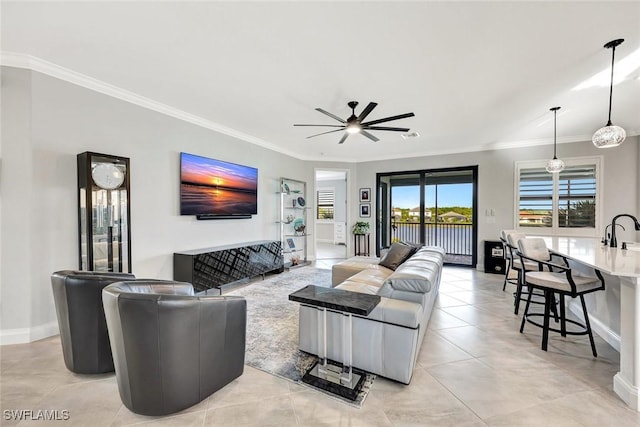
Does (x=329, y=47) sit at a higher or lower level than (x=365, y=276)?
higher

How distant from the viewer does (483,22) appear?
2.05 meters

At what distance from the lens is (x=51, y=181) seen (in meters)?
2.74

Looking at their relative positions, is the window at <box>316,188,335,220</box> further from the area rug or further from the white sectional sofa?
the white sectional sofa

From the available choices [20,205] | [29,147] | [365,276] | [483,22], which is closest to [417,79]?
[483,22]

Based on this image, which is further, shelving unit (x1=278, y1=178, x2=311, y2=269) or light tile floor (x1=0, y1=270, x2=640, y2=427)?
shelving unit (x1=278, y1=178, x2=311, y2=269)

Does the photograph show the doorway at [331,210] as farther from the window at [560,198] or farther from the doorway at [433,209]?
the window at [560,198]

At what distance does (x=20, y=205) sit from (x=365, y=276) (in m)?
3.58

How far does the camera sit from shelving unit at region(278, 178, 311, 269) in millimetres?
6062

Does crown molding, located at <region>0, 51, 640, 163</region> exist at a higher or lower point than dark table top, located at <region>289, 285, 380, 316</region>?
higher

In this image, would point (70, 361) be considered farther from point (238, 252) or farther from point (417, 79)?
point (417, 79)

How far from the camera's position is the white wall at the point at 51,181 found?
258 cm

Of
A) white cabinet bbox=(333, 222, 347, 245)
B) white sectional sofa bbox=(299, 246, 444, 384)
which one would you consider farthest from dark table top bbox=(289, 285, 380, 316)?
white cabinet bbox=(333, 222, 347, 245)

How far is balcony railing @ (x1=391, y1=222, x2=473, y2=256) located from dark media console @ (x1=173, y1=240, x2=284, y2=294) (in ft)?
12.2

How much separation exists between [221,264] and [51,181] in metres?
2.12
